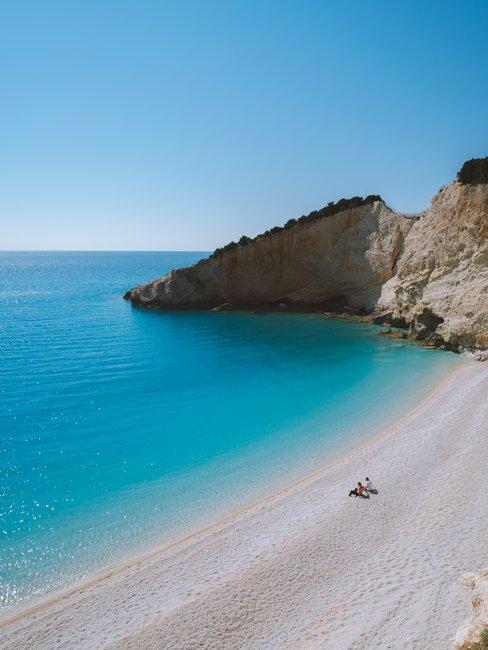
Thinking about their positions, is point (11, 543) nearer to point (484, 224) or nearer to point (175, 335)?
point (175, 335)

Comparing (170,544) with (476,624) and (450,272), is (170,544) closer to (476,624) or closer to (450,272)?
(476,624)

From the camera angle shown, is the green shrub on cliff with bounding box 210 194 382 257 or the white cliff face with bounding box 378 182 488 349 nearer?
the white cliff face with bounding box 378 182 488 349

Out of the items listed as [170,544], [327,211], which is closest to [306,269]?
[327,211]

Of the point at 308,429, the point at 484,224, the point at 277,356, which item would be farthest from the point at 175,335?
the point at 484,224

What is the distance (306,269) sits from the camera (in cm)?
4966

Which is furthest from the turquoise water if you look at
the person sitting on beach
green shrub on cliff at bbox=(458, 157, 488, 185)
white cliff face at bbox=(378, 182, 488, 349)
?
green shrub on cliff at bbox=(458, 157, 488, 185)

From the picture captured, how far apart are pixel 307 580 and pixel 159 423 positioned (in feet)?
36.5

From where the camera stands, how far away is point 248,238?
50781mm

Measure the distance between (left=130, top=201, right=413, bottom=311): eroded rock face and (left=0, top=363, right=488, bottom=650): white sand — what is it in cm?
3246

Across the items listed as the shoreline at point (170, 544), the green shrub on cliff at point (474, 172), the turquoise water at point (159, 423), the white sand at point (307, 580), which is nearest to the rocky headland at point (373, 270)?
the green shrub on cliff at point (474, 172)

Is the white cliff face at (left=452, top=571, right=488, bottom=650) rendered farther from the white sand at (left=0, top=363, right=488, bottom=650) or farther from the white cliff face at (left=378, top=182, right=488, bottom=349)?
the white cliff face at (left=378, top=182, right=488, bottom=349)

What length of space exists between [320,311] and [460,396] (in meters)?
27.7

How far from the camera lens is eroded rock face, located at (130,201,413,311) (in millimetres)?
44594

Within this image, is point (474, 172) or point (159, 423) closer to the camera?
point (159, 423)
